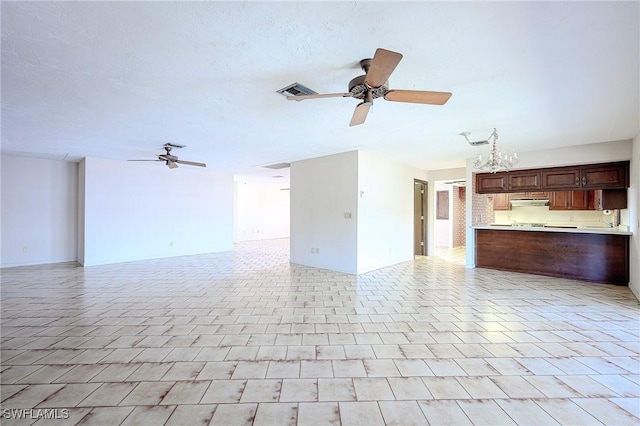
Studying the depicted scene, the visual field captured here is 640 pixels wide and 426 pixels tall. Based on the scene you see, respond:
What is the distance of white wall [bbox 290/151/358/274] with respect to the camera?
563 centimetres

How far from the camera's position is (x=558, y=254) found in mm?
5441

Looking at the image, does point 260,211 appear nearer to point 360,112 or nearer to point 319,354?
point 360,112

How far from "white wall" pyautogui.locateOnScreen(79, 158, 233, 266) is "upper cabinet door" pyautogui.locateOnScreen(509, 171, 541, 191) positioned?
759 centimetres

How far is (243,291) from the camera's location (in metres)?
4.45

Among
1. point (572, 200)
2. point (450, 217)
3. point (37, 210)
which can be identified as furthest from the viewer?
point (450, 217)

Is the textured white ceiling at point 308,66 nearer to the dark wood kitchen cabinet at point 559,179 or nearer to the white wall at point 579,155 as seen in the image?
the white wall at point 579,155

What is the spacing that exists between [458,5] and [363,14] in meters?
0.56

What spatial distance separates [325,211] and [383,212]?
4.29ft

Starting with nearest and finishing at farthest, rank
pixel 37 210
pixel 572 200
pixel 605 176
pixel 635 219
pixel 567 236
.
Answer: pixel 635 219
pixel 605 176
pixel 567 236
pixel 37 210
pixel 572 200

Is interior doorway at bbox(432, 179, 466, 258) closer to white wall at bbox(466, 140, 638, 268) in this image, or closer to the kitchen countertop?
the kitchen countertop

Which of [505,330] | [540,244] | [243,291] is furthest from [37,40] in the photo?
[540,244]

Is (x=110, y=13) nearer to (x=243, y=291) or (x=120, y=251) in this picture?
(x=243, y=291)

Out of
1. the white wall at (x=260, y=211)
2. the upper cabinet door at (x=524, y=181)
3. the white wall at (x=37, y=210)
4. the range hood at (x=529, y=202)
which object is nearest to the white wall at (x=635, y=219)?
the upper cabinet door at (x=524, y=181)

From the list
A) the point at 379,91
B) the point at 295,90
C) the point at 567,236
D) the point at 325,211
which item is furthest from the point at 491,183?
the point at 295,90
